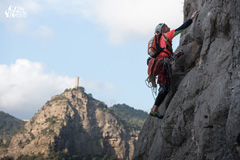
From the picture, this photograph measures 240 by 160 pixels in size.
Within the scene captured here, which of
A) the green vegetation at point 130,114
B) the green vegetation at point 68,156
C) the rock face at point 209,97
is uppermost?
the green vegetation at point 130,114

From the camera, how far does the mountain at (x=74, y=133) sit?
74.1 m

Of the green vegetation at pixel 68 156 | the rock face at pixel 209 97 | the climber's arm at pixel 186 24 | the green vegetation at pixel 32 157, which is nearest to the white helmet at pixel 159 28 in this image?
the climber's arm at pixel 186 24

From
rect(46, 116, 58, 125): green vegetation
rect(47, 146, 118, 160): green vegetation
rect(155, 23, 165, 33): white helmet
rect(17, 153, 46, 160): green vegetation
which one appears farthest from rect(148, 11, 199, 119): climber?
→ rect(46, 116, 58, 125): green vegetation

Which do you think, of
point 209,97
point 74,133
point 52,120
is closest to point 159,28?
point 209,97

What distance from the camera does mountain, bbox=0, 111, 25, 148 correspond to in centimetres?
9694

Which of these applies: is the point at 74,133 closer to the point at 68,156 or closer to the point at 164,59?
the point at 68,156

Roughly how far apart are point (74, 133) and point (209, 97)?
285 feet

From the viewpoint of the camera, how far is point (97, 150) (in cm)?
8562

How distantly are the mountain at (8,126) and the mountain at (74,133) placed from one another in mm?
14467

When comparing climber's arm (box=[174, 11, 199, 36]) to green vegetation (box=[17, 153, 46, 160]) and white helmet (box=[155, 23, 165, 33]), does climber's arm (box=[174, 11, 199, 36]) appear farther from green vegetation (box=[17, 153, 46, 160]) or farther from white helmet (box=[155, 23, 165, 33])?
green vegetation (box=[17, 153, 46, 160])

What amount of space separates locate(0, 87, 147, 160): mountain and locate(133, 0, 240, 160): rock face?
68870 millimetres

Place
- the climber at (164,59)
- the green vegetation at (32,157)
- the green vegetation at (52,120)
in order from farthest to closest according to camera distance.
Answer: the green vegetation at (52,120), the green vegetation at (32,157), the climber at (164,59)

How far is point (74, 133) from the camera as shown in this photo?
8744 centimetres

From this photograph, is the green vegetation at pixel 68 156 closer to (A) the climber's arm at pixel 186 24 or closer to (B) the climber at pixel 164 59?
(B) the climber at pixel 164 59
